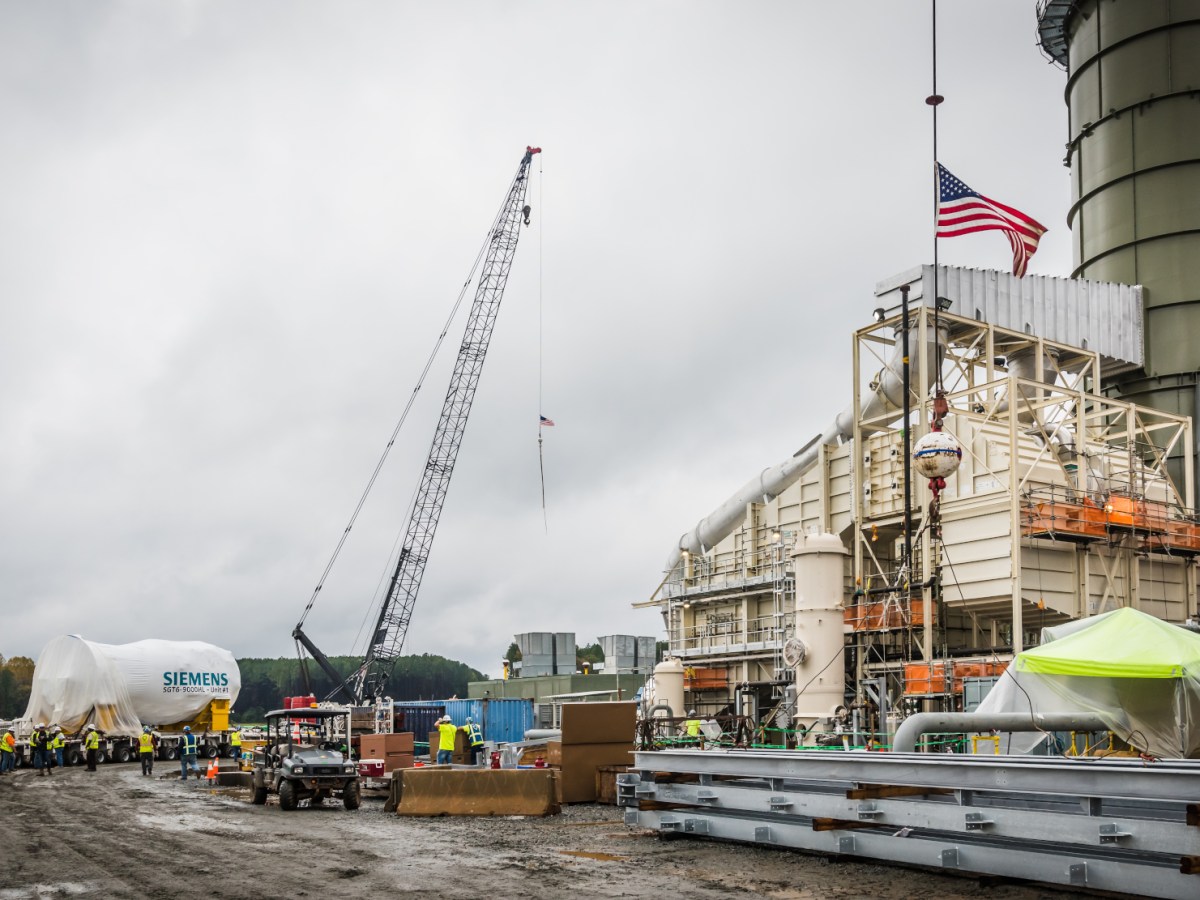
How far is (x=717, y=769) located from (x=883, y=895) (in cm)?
404

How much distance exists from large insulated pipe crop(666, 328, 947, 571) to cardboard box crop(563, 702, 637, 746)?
16583 mm

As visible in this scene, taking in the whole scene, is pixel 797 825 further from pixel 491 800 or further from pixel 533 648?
pixel 533 648

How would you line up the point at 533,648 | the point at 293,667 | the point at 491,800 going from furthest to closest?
the point at 293,667
the point at 533,648
the point at 491,800

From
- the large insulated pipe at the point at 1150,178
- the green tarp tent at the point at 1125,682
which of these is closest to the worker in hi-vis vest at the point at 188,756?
the green tarp tent at the point at 1125,682

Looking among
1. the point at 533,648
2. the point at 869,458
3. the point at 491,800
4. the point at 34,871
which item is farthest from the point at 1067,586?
the point at 533,648

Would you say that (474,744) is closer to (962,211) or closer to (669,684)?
(669,684)

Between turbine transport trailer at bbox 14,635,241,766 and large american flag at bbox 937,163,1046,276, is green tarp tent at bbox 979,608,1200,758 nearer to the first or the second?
large american flag at bbox 937,163,1046,276

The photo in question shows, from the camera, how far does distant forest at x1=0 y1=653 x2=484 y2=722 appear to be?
401ft

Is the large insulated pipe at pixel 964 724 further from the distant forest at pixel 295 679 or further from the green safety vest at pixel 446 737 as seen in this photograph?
the distant forest at pixel 295 679

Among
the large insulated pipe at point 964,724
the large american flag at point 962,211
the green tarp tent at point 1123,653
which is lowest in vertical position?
the large insulated pipe at point 964,724

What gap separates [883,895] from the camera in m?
11.5

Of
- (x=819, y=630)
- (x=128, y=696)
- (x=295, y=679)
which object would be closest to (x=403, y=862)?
(x=819, y=630)

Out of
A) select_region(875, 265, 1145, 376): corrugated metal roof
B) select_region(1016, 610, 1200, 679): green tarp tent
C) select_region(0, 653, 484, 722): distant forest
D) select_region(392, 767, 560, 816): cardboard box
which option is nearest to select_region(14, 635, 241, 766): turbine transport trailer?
select_region(392, 767, 560, 816): cardboard box

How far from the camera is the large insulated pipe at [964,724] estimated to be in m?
15.9
